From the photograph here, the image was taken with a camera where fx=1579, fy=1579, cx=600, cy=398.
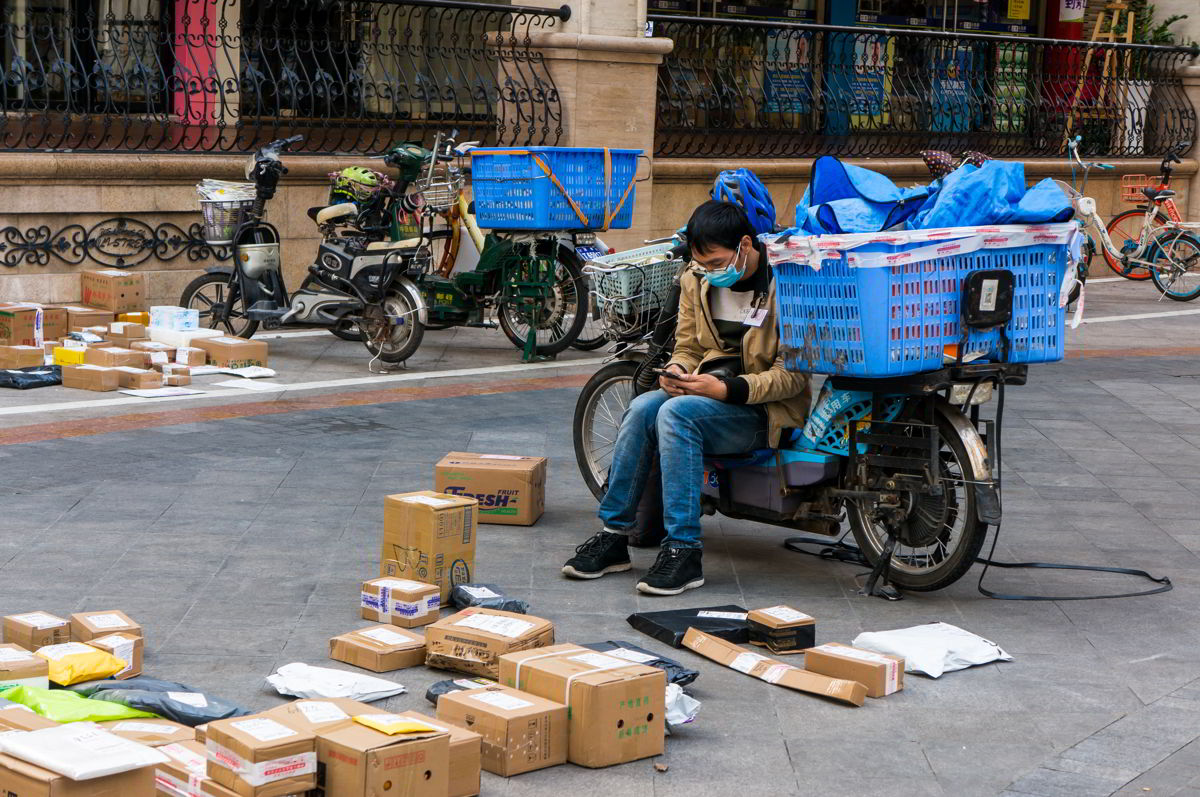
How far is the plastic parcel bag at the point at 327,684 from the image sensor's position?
440cm

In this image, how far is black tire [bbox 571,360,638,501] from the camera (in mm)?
6602

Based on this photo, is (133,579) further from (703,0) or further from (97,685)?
(703,0)

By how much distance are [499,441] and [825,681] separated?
3811mm

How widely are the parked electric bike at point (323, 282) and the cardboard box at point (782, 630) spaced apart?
554 centimetres

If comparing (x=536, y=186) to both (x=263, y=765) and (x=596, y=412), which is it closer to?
(x=596, y=412)

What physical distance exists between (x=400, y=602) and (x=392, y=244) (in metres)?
5.54

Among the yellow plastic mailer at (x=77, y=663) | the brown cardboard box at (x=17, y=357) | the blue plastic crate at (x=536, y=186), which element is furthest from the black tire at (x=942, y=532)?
the brown cardboard box at (x=17, y=357)

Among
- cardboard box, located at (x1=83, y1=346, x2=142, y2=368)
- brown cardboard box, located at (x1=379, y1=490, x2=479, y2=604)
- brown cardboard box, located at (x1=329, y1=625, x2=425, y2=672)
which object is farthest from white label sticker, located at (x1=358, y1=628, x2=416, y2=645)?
cardboard box, located at (x1=83, y1=346, x2=142, y2=368)

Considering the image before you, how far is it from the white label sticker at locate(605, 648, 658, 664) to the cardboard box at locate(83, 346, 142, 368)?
5.99 m

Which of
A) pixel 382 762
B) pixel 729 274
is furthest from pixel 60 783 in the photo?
pixel 729 274

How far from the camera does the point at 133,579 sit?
5.54 m

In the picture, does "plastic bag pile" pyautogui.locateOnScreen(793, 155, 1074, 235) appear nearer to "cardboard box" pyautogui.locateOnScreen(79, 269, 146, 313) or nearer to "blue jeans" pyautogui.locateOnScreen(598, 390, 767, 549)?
"blue jeans" pyautogui.locateOnScreen(598, 390, 767, 549)

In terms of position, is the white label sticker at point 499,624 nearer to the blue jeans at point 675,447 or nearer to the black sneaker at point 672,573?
the black sneaker at point 672,573

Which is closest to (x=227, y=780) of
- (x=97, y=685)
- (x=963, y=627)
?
(x=97, y=685)
